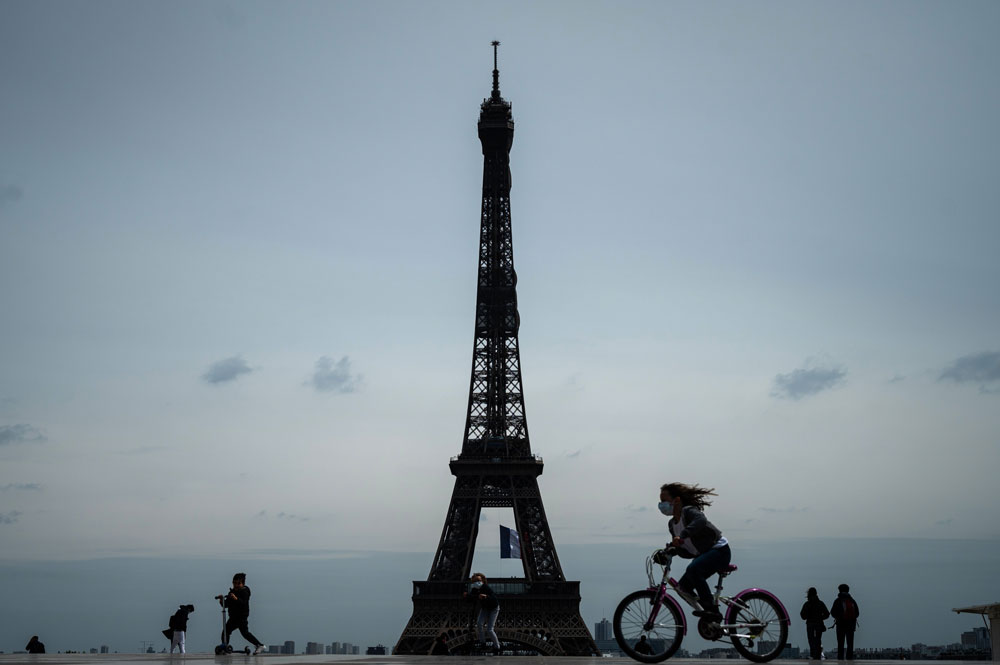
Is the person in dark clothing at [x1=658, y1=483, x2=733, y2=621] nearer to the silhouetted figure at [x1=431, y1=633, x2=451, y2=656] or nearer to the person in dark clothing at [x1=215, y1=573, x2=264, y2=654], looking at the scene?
the person in dark clothing at [x1=215, y1=573, x2=264, y2=654]

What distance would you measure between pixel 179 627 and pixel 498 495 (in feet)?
205

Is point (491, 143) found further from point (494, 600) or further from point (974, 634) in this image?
point (494, 600)

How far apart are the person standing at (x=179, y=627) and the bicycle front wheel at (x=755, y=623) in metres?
21.5

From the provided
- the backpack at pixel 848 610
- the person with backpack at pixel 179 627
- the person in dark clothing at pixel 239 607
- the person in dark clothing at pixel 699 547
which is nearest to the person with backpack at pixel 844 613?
the backpack at pixel 848 610

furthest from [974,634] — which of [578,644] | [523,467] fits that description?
[523,467]

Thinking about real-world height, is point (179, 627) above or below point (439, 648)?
above

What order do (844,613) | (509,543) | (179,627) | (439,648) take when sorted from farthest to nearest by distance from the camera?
(509,543), (439,648), (179,627), (844,613)

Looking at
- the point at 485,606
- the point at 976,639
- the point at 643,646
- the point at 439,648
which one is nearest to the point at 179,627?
the point at 485,606

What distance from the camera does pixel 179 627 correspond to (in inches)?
1258

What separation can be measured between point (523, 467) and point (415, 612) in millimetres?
15754

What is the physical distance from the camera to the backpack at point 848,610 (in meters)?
24.9

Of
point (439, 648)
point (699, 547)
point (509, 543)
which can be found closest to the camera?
point (699, 547)

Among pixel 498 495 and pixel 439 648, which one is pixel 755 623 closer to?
pixel 439 648

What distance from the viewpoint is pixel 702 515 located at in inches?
589
